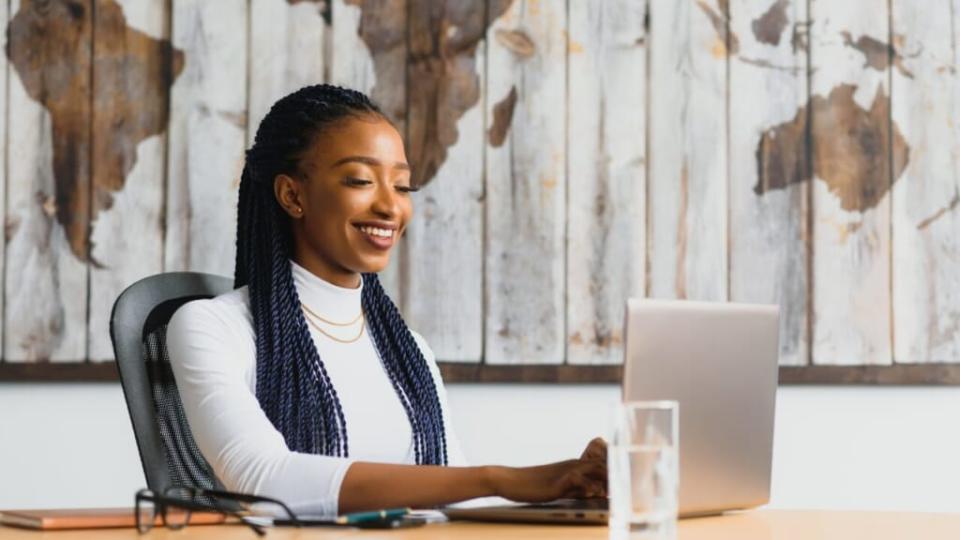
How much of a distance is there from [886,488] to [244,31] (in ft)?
4.99

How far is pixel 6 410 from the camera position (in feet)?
Result: 8.47

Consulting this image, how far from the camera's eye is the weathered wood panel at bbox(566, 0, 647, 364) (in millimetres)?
2627

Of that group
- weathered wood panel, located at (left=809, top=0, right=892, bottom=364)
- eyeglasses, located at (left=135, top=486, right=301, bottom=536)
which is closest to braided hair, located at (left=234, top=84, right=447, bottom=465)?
eyeglasses, located at (left=135, top=486, right=301, bottom=536)

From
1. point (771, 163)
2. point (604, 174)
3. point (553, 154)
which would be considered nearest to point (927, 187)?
point (771, 163)

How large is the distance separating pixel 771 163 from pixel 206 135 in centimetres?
109

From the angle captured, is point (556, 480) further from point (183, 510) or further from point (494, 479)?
point (183, 510)

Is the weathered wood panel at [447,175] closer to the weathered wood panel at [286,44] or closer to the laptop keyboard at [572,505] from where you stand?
the weathered wood panel at [286,44]

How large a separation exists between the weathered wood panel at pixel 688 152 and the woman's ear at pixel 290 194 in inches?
32.6

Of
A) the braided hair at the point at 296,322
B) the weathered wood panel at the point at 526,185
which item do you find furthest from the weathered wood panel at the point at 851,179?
the braided hair at the point at 296,322

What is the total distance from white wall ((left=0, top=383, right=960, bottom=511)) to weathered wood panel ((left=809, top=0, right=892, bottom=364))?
0.38ft

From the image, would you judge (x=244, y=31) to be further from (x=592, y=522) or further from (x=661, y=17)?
(x=592, y=522)

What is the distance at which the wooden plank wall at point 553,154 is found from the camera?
103 inches

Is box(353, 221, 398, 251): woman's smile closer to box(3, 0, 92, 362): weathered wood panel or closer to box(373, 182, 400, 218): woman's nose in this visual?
box(373, 182, 400, 218): woman's nose

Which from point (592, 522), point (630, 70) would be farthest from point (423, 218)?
point (592, 522)
